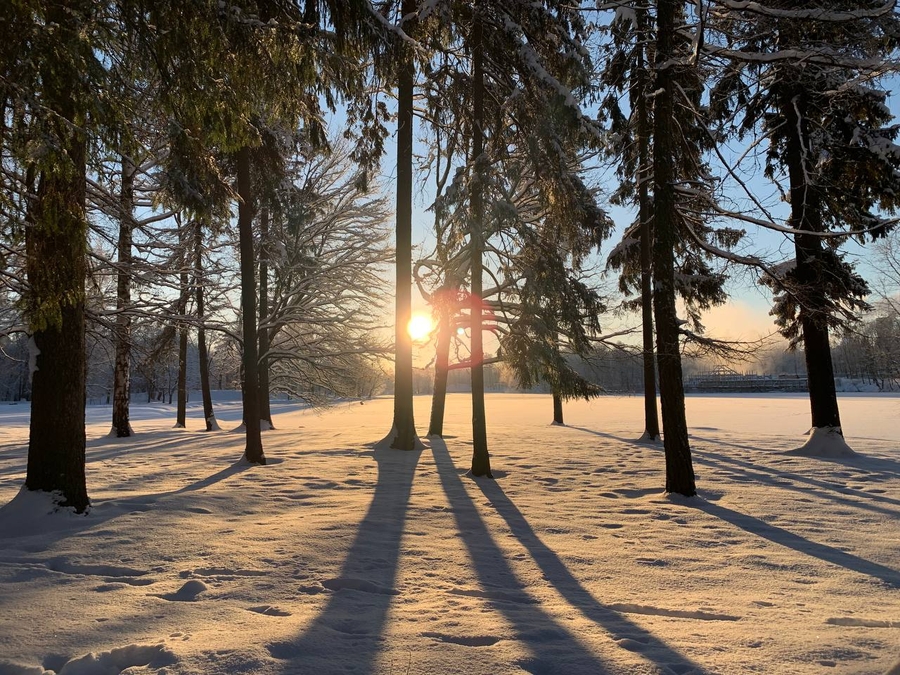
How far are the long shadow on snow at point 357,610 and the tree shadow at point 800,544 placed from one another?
3.74m

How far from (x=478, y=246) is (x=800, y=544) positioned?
564 cm

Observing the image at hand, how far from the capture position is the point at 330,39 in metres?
5.37

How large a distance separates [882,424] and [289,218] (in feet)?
69.6

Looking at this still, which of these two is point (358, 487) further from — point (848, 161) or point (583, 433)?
point (848, 161)

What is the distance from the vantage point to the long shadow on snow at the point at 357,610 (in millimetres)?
2629

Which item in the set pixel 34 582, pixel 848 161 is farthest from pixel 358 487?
pixel 848 161

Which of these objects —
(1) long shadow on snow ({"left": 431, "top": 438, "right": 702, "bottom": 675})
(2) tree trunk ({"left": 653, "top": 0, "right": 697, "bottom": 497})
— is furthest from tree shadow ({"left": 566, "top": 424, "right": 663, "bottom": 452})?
(1) long shadow on snow ({"left": 431, "top": 438, "right": 702, "bottom": 675})

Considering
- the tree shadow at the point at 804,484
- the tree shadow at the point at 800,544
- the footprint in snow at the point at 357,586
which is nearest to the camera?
the footprint in snow at the point at 357,586

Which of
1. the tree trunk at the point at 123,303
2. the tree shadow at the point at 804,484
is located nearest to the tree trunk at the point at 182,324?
the tree trunk at the point at 123,303

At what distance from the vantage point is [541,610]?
3.37 metres

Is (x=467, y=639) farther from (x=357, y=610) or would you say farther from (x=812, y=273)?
(x=812, y=273)

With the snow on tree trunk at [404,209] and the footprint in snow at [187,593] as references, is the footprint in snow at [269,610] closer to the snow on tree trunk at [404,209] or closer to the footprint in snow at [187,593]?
the footprint in snow at [187,593]

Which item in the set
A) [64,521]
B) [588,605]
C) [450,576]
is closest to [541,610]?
[588,605]

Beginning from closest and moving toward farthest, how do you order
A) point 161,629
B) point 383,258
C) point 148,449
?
point 161,629 → point 148,449 → point 383,258
